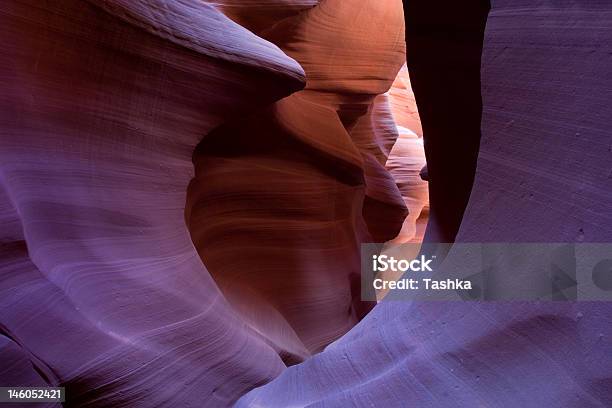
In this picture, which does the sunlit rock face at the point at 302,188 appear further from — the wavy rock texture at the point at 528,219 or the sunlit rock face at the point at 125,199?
the wavy rock texture at the point at 528,219

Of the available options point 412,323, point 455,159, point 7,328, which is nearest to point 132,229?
point 7,328

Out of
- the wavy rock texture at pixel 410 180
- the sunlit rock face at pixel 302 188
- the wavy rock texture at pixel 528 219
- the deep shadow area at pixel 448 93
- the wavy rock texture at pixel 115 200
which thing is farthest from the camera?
the wavy rock texture at pixel 410 180

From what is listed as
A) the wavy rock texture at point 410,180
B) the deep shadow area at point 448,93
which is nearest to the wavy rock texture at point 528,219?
the deep shadow area at point 448,93

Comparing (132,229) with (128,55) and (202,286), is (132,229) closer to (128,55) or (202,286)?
(202,286)

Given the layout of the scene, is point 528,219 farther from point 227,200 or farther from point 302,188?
point 302,188

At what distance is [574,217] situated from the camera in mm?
835

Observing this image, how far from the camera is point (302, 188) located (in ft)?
8.93

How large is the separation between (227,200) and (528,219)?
1.65m

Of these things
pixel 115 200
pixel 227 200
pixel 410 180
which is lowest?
pixel 115 200

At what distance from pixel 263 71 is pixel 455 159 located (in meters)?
0.65

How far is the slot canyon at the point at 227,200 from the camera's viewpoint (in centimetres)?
87

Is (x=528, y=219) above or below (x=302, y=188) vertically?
below

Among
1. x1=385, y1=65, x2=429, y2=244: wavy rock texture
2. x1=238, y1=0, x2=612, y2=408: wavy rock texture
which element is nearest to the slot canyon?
x1=238, y1=0, x2=612, y2=408: wavy rock texture

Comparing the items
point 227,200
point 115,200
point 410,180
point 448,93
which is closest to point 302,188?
point 227,200
